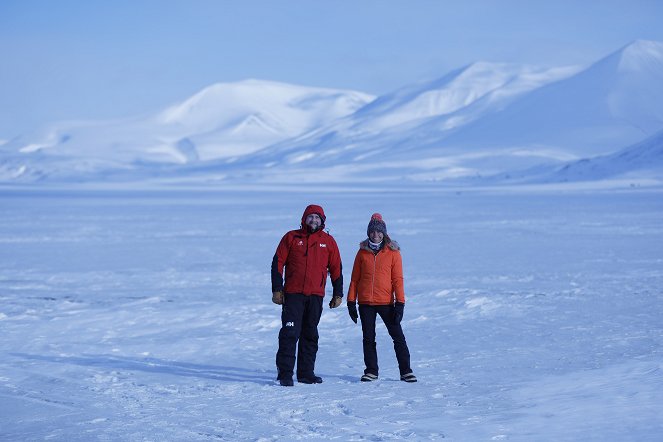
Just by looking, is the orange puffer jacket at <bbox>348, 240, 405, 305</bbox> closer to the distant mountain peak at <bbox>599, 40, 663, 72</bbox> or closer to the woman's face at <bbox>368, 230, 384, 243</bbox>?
the woman's face at <bbox>368, 230, 384, 243</bbox>

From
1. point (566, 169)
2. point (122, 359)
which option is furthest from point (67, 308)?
point (566, 169)

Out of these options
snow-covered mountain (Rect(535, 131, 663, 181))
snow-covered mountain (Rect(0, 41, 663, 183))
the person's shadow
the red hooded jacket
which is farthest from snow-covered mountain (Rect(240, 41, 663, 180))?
the red hooded jacket

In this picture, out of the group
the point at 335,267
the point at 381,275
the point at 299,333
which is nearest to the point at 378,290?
the point at 381,275

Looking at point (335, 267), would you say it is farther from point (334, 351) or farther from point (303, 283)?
point (334, 351)

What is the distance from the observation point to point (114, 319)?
388 inches

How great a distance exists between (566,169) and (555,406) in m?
89.3

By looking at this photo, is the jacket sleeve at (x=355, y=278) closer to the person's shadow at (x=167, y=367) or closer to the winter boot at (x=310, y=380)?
the winter boot at (x=310, y=380)

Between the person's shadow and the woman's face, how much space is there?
127cm

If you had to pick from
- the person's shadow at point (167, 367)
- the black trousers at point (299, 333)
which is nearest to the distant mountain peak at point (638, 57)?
the person's shadow at point (167, 367)

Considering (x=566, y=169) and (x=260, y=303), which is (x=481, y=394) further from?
(x=566, y=169)

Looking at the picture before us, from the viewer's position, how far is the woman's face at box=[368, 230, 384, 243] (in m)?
6.57

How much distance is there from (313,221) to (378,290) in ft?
2.15

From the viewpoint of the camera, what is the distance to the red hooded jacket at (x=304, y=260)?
6.65 m

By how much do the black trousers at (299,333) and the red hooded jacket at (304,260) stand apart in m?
0.08
